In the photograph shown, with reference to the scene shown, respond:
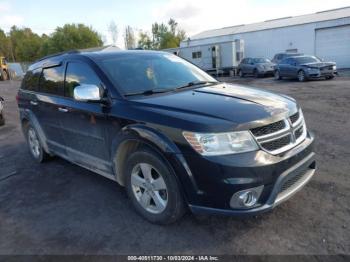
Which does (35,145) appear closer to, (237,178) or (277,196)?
(237,178)

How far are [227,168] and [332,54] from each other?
3074 centimetres

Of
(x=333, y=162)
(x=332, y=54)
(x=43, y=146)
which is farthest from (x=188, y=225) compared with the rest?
(x=332, y=54)

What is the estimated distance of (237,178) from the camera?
2.86 meters

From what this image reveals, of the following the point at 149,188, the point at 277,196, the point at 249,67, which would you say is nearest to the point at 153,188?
the point at 149,188

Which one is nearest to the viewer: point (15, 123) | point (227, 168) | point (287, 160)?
point (227, 168)

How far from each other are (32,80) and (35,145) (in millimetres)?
1182

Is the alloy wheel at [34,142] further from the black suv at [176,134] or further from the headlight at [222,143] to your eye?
the headlight at [222,143]

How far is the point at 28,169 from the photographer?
579cm

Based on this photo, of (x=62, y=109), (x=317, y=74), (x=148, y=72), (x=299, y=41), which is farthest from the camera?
(x=299, y=41)

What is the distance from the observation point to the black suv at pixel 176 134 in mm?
2914

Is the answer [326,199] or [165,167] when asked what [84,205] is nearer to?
[165,167]

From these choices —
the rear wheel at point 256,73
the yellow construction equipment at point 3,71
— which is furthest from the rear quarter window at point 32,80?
the yellow construction equipment at point 3,71

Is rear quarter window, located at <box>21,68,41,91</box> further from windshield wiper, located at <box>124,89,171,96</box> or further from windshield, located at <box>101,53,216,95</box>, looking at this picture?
windshield wiper, located at <box>124,89,171,96</box>

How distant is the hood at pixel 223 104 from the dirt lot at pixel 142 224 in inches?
44.4
